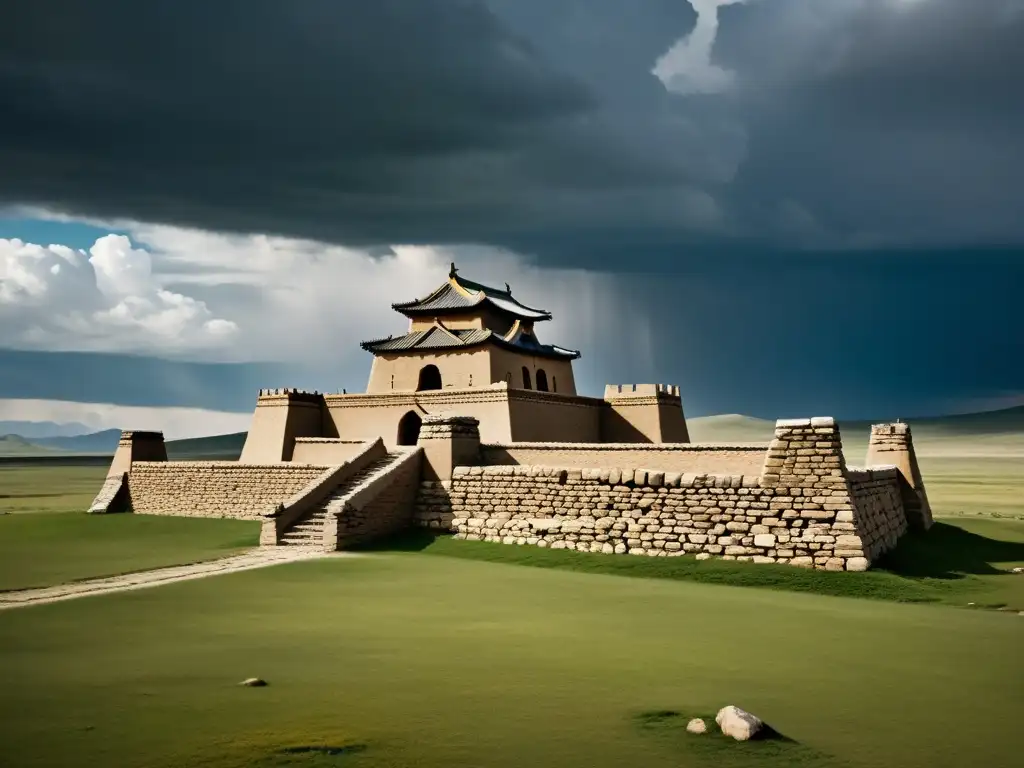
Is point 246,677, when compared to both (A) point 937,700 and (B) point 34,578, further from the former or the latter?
(B) point 34,578

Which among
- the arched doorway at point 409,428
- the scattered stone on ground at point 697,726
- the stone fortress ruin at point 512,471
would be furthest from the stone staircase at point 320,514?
the scattered stone on ground at point 697,726

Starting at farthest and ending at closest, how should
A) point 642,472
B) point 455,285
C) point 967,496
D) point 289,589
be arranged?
point 967,496 → point 455,285 → point 642,472 → point 289,589

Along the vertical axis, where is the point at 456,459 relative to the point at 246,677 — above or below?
above

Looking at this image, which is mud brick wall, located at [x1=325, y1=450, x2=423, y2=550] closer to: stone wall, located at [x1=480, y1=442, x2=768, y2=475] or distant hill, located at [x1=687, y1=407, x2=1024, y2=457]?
stone wall, located at [x1=480, y1=442, x2=768, y2=475]

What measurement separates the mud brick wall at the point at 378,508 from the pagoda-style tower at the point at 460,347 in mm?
10605

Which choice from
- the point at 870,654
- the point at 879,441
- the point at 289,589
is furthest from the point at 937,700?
the point at 879,441

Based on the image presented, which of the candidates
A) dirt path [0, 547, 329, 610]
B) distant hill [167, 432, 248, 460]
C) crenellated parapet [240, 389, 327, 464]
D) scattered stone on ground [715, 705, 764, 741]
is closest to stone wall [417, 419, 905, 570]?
dirt path [0, 547, 329, 610]

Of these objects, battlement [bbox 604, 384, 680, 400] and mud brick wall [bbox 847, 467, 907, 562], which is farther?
battlement [bbox 604, 384, 680, 400]

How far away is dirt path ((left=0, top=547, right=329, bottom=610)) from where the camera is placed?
1152 cm

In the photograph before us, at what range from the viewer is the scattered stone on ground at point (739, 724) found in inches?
223

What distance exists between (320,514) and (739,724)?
13.9 meters

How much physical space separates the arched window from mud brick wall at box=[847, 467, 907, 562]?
1653 cm

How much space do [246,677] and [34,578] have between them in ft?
27.8

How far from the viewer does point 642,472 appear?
15.9m
